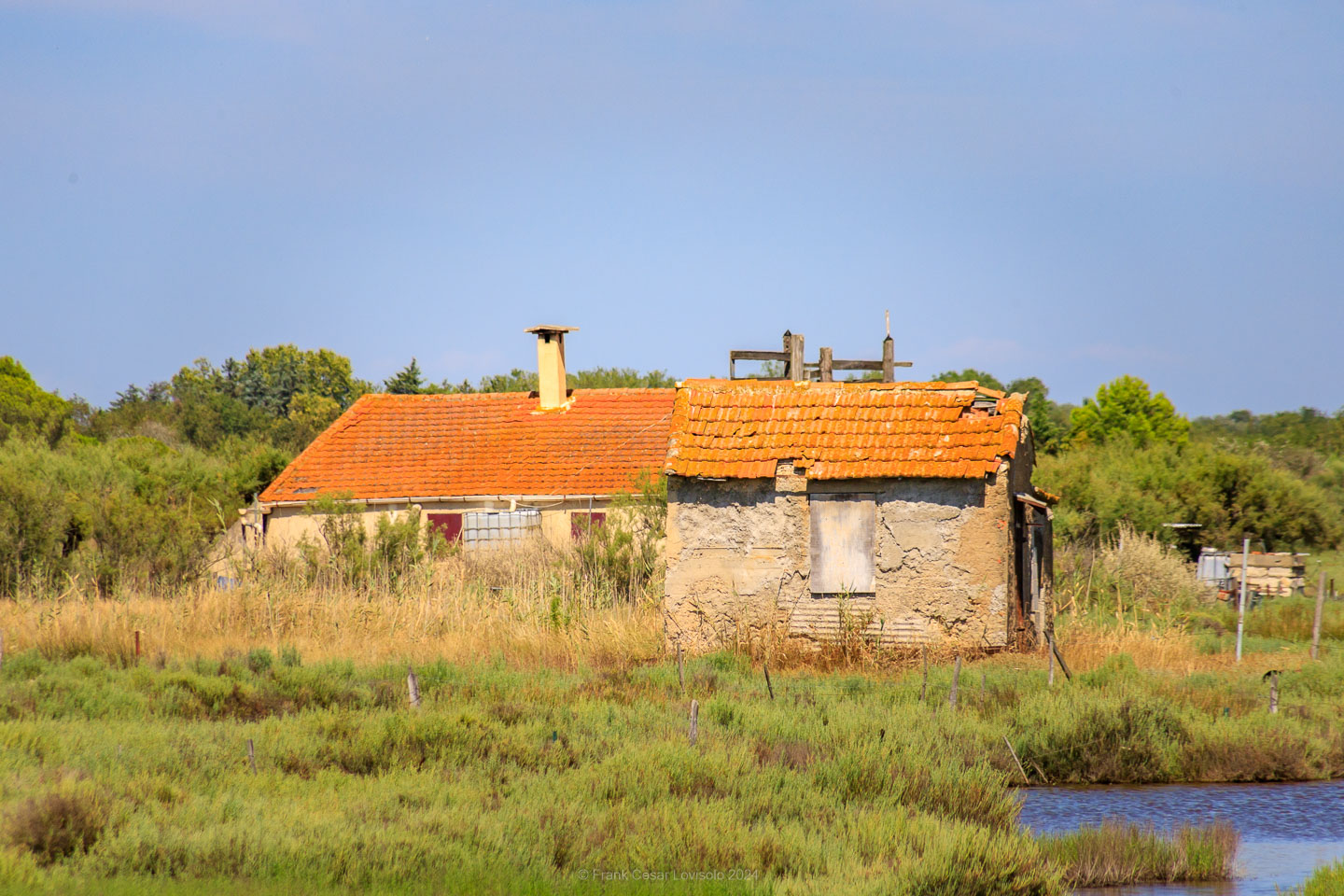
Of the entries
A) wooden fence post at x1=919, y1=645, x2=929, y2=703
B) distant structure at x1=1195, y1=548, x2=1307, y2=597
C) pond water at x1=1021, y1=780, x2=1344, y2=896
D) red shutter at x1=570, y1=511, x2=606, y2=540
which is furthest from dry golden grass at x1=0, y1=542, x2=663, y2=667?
distant structure at x1=1195, y1=548, x2=1307, y2=597

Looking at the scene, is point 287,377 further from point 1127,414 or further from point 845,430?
point 845,430

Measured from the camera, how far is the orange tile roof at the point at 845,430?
15680mm

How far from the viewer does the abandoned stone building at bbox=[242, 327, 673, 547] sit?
24.5 m

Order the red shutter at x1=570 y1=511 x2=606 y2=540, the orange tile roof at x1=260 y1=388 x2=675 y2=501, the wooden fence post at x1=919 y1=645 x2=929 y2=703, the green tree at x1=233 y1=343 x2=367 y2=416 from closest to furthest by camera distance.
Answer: the wooden fence post at x1=919 y1=645 x2=929 y2=703 < the red shutter at x1=570 y1=511 x2=606 y2=540 < the orange tile roof at x1=260 y1=388 x2=675 y2=501 < the green tree at x1=233 y1=343 x2=367 y2=416

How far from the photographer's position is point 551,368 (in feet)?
91.2

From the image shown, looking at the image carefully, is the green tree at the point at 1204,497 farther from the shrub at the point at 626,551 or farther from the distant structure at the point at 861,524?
the distant structure at the point at 861,524

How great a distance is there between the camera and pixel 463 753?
10.4m

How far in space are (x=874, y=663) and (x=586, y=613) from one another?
4.14m

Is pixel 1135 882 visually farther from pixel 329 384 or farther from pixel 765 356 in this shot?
pixel 329 384

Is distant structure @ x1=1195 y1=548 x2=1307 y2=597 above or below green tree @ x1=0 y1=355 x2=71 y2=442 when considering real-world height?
below

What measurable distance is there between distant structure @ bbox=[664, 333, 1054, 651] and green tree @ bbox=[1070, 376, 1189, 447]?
35.4m

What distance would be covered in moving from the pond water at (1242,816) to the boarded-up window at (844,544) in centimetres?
458

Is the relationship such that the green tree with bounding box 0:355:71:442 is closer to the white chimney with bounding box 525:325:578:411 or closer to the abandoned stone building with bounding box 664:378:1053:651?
the white chimney with bounding box 525:325:578:411

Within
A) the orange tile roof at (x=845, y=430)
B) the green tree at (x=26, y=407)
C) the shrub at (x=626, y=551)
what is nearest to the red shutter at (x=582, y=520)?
the shrub at (x=626, y=551)
